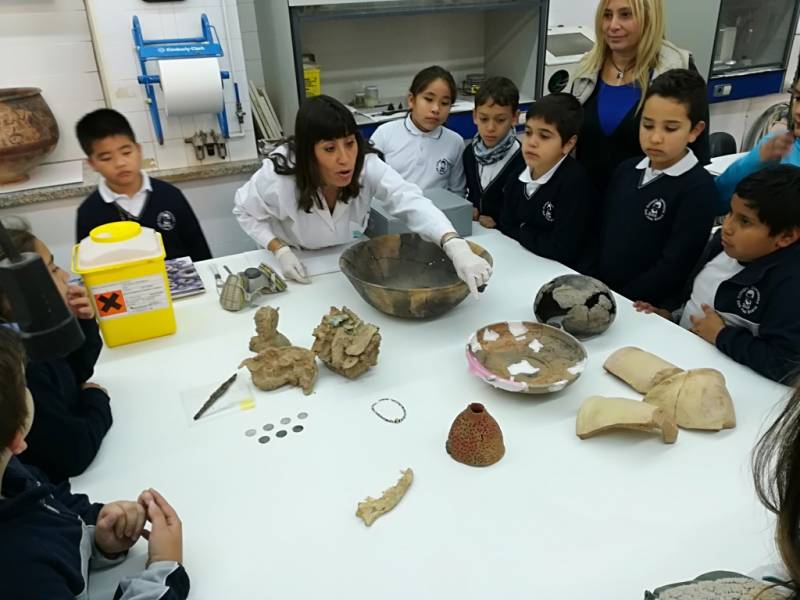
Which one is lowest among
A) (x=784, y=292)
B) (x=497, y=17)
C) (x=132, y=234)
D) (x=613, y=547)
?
(x=613, y=547)

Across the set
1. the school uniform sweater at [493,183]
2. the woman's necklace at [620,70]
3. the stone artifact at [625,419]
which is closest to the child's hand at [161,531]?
the stone artifact at [625,419]

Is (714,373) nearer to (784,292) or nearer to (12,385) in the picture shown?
(784,292)

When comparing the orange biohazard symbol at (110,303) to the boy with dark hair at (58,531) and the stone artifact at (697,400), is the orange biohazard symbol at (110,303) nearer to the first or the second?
the boy with dark hair at (58,531)

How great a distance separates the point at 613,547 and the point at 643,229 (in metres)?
1.21

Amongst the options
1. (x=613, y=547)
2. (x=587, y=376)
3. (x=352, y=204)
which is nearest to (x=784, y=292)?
(x=587, y=376)

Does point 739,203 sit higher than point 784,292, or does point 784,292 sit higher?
point 739,203

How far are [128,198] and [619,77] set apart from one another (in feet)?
6.03

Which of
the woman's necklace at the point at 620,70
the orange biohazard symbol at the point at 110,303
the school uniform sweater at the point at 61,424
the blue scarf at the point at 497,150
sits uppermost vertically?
the woman's necklace at the point at 620,70

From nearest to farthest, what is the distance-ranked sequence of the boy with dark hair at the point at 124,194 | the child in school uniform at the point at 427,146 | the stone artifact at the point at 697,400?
the stone artifact at the point at 697,400
the boy with dark hair at the point at 124,194
the child in school uniform at the point at 427,146

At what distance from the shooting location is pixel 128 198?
2.15 meters

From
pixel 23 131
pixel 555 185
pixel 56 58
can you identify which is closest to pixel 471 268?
pixel 555 185

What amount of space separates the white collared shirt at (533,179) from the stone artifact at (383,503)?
50.8 inches

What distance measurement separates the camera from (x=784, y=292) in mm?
1364

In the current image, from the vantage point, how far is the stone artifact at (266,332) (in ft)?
4.55
